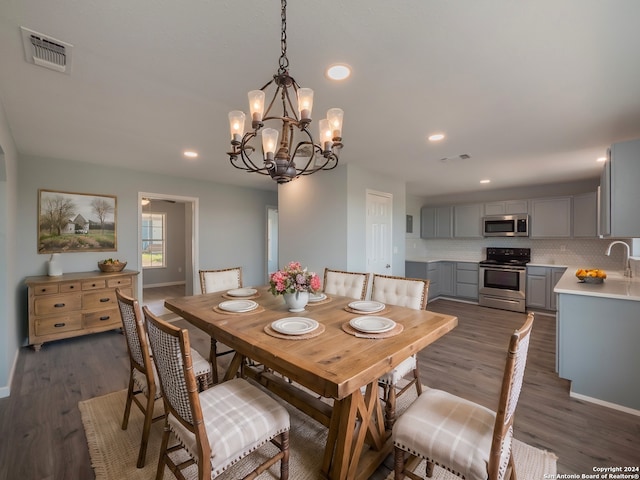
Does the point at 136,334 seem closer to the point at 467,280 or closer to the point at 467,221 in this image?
the point at 467,280

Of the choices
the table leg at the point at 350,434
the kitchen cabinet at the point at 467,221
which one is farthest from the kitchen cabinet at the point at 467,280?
the table leg at the point at 350,434

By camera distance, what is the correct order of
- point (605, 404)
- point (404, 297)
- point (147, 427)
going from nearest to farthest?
point (147, 427), point (605, 404), point (404, 297)

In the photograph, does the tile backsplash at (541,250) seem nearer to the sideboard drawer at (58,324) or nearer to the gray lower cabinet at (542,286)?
the gray lower cabinet at (542,286)

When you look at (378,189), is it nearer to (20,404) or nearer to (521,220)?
(521,220)

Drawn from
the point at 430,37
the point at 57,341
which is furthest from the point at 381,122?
the point at 57,341

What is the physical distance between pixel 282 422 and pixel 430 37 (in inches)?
82.4

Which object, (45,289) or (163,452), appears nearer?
(163,452)

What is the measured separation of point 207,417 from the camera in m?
1.37

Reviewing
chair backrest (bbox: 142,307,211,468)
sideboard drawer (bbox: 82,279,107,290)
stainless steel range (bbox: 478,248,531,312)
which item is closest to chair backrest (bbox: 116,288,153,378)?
chair backrest (bbox: 142,307,211,468)

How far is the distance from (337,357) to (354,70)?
1650 millimetres

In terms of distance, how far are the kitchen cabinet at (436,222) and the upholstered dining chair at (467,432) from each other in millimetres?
5485

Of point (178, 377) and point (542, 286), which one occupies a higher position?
point (178, 377)

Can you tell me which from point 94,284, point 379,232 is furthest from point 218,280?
point 379,232

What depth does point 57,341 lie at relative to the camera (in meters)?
3.67
